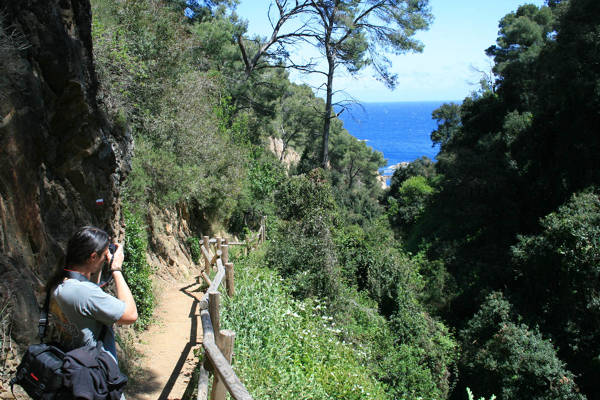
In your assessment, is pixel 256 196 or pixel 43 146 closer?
pixel 43 146

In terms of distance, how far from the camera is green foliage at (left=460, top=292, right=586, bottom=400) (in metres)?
10.9

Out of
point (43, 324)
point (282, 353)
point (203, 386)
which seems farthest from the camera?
point (282, 353)

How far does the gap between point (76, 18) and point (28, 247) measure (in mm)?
3298

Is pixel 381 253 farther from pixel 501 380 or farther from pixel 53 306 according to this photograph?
pixel 53 306

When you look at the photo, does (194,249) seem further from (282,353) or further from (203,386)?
(203,386)

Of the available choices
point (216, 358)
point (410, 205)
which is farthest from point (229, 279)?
point (410, 205)

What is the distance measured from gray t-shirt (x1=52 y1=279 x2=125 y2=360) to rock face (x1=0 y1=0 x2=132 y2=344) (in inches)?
58.6

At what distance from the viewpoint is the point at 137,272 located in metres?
7.72

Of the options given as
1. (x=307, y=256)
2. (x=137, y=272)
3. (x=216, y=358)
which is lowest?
(x=137, y=272)

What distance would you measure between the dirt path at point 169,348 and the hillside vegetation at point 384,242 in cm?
73

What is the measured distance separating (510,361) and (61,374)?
39.7 ft

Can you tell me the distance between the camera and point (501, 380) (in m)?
11.5

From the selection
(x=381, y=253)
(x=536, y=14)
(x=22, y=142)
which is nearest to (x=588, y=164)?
(x=381, y=253)

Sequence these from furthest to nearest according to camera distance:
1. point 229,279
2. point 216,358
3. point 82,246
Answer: point 229,279, point 216,358, point 82,246
